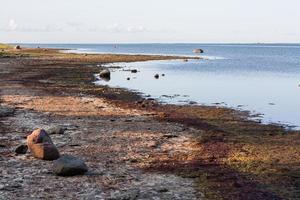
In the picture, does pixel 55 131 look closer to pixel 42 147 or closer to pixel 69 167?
pixel 42 147

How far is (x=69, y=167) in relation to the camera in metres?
16.9

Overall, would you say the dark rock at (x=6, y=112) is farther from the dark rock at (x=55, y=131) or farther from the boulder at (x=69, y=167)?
the boulder at (x=69, y=167)

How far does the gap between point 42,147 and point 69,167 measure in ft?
9.00

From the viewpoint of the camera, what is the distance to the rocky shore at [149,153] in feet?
51.2

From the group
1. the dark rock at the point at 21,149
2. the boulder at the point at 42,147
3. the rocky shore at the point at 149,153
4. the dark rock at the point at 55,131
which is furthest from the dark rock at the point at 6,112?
the boulder at the point at 42,147

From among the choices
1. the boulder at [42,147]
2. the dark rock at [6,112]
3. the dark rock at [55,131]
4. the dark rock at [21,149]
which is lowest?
the dark rock at [6,112]

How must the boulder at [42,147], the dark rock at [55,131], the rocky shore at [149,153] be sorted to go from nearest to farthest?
the rocky shore at [149,153]
the boulder at [42,147]
the dark rock at [55,131]

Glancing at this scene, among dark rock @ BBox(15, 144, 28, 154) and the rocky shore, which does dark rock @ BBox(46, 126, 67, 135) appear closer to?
the rocky shore

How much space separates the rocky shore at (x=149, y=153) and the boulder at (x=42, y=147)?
28 cm

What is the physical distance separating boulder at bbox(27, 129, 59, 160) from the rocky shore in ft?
0.93

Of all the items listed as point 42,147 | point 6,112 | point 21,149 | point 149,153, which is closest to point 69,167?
point 42,147

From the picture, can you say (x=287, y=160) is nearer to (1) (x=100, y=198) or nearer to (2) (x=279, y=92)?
(1) (x=100, y=198)

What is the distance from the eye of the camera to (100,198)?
14.6m

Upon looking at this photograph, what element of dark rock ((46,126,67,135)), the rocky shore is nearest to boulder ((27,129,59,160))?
the rocky shore
